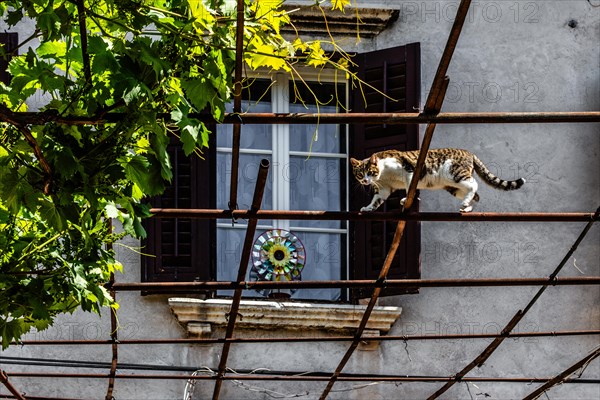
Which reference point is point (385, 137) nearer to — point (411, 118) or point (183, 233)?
point (183, 233)

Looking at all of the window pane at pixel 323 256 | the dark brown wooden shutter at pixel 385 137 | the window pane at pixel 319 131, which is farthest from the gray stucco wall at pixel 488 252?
the window pane at pixel 323 256

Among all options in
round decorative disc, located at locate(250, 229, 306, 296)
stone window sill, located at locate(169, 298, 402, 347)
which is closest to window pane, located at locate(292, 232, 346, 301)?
round decorative disc, located at locate(250, 229, 306, 296)

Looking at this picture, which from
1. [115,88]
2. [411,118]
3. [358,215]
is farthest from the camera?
[358,215]

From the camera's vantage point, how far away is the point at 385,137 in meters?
13.9

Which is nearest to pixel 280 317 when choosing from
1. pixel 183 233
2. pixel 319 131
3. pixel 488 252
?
pixel 183 233

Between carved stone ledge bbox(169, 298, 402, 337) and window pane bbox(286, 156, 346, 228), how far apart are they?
93cm

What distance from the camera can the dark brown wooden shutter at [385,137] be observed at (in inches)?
541

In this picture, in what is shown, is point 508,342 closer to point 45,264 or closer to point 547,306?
point 547,306

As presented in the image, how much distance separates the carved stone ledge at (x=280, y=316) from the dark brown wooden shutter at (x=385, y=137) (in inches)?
9.4

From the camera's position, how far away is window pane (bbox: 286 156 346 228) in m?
14.1

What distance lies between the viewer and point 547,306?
1407cm

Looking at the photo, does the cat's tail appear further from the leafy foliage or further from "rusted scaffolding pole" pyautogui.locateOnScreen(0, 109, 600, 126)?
the leafy foliage

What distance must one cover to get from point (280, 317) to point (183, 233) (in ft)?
3.36

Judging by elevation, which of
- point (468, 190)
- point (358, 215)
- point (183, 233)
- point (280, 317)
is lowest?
point (280, 317)
